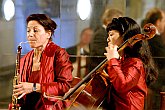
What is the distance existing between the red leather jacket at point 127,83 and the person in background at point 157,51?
1392 millimetres

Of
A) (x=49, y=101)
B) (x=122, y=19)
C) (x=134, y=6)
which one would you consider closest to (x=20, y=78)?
(x=49, y=101)

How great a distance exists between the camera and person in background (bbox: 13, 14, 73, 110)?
5.39 feet

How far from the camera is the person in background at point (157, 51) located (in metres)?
2.90

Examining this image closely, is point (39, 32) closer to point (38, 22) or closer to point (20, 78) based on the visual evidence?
point (38, 22)

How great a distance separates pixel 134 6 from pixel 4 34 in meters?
1.22

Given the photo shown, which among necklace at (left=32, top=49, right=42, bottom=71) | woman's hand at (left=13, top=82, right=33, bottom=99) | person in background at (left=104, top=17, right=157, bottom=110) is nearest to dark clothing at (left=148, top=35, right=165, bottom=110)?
person in background at (left=104, top=17, right=157, bottom=110)

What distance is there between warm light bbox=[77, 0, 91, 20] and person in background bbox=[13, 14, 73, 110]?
126 centimetres

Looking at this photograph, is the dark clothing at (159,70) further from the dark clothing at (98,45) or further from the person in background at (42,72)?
the person in background at (42,72)

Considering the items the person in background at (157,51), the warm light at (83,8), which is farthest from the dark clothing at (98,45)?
the person in background at (157,51)

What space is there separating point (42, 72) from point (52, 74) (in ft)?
0.17

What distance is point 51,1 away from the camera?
10.1ft

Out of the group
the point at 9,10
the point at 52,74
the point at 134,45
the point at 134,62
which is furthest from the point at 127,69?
the point at 9,10

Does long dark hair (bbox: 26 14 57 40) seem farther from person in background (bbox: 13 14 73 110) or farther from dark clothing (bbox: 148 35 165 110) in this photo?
dark clothing (bbox: 148 35 165 110)

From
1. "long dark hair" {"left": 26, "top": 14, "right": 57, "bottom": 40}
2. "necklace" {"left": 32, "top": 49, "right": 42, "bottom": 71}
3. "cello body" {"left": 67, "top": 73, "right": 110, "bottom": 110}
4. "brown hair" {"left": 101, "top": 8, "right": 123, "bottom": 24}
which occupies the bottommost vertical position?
"cello body" {"left": 67, "top": 73, "right": 110, "bottom": 110}
